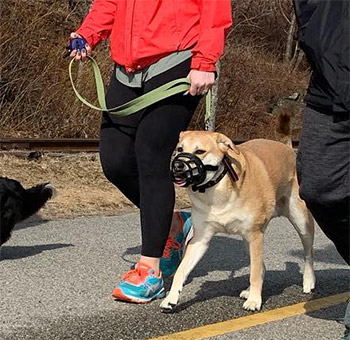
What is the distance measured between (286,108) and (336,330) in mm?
2553

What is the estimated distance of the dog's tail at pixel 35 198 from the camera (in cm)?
Result: 605

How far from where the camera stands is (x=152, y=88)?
4434 millimetres

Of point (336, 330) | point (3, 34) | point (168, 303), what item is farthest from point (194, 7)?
point (3, 34)

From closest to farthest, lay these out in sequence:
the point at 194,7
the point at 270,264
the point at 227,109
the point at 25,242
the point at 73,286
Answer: the point at 194,7, the point at 73,286, the point at 270,264, the point at 25,242, the point at 227,109

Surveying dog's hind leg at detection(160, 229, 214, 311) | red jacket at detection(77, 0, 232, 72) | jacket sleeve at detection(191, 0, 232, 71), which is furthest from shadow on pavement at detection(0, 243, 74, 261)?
jacket sleeve at detection(191, 0, 232, 71)

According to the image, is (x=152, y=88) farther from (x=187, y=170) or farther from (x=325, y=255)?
(x=325, y=255)

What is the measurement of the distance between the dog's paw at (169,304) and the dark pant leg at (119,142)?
0.81m

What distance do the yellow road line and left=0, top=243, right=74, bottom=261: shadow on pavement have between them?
6.44ft

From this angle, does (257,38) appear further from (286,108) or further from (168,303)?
(168,303)

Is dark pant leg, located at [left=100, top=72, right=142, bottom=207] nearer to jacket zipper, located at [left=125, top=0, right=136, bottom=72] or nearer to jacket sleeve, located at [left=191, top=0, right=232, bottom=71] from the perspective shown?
jacket zipper, located at [left=125, top=0, right=136, bottom=72]

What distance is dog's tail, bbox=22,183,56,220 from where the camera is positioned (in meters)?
6.05

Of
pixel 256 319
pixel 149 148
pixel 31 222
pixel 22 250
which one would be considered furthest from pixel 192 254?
pixel 31 222

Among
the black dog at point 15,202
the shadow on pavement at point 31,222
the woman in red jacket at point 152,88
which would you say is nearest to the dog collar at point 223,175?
the woman in red jacket at point 152,88

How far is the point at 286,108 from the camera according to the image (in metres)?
6.26
